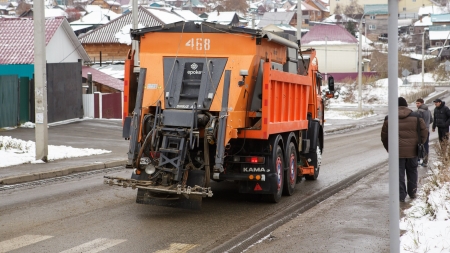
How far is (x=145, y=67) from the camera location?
12.1 metres

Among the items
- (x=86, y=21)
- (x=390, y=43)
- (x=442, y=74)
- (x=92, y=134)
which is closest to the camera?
(x=390, y=43)

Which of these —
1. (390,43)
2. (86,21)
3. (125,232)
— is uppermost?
(86,21)

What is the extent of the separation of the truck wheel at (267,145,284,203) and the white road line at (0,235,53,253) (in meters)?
4.24

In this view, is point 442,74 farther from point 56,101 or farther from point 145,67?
point 145,67

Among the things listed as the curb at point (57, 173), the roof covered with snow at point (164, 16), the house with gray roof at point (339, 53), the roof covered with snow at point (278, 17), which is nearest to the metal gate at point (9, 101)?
the curb at point (57, 173)

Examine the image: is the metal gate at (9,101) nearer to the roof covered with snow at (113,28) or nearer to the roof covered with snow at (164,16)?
the roof covered with snow at (113,28)

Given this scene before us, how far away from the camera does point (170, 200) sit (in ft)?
37.1

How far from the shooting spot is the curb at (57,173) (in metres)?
15.0

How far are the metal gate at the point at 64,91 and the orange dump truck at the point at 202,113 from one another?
19.2 metres

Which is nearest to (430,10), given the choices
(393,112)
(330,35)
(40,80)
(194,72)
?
(330,35)

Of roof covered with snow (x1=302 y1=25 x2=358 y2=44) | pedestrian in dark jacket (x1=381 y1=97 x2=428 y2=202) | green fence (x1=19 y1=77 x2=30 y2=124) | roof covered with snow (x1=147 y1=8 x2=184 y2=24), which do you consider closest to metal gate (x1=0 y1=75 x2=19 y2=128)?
green fence (x1=19 y1=77 x2=30 y2=124)

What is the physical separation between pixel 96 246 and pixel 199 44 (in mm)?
4363

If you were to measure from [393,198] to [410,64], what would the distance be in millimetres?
94479

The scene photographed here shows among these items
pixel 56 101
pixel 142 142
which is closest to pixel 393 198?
pixel 142 142
